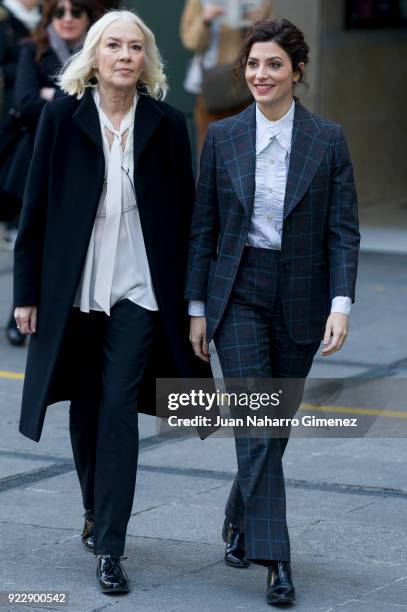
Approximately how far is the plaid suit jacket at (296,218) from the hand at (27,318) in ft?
1.90

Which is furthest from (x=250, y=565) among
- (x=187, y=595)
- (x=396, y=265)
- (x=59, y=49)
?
(x=396, y=265)

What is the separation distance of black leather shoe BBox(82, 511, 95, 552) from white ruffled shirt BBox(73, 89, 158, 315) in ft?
2.62

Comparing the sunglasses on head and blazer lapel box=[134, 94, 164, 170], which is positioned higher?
the sunglasses on head

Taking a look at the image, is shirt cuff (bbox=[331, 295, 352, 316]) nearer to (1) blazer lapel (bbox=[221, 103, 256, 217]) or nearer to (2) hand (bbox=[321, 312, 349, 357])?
(2) hand (bbox=[321, 312, 349, 357])

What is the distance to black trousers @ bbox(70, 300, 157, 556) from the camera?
16.6 ft

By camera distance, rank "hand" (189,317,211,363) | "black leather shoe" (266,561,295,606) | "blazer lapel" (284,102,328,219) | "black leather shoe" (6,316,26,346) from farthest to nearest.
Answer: "black leather shoe" (6,316,26,346)
"hand" (189,317,211,363)
"blazer lapel" (284,102,328,219)
"black leather shoe" (266,561,295,606)

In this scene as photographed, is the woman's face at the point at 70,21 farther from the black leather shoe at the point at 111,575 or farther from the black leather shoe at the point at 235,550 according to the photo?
the black leather shoe at the point at 111,575

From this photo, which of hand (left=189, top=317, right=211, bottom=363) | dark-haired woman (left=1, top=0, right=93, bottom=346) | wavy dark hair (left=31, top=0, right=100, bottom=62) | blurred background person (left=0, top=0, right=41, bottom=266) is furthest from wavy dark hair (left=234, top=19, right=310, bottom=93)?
blurred background person (left=0, top=0, right=41, bottom=266)

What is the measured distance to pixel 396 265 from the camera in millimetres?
11914

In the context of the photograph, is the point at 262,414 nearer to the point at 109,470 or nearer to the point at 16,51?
the point at 109,470

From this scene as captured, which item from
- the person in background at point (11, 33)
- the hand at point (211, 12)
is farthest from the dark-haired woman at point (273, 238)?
the person in background at point (11, 33)

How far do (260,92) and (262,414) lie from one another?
3.50 feet

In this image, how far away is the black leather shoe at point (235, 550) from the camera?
5262mm

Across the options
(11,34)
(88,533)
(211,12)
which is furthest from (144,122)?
(11,34)
